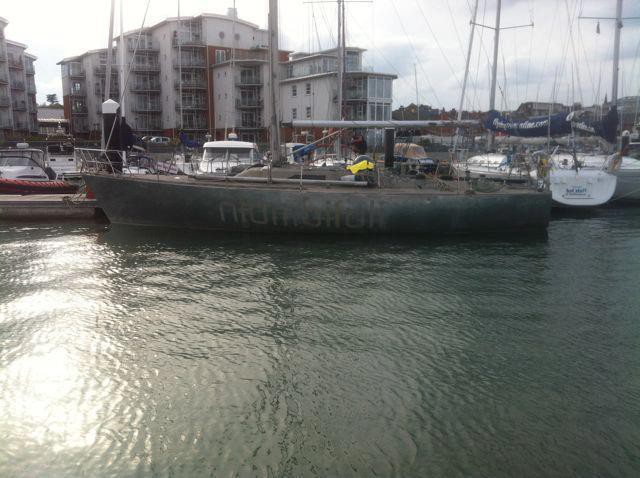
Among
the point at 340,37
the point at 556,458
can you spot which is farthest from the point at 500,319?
the point at 340,37

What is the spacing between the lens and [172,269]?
1235 centimetres

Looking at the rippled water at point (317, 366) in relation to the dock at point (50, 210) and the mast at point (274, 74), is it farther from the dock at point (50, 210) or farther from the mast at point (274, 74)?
the dock at point (50, 210)

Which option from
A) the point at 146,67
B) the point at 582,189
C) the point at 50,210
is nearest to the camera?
the point at 50,210

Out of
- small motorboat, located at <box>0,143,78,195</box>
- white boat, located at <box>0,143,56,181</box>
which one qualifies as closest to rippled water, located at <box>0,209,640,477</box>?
small motorboat, located at <box>0,143,78,195</box>

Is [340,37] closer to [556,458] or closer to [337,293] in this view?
[337,293]

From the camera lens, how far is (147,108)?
6538 centimetres

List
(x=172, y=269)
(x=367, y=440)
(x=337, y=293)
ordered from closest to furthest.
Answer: (x=367, y=440) → (x=337, y=293) → (x=172, y=269)

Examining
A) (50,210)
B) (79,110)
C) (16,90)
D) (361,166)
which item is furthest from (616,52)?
(16,90)

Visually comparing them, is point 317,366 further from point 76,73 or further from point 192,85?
point 76,73

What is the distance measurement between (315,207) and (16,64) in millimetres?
70076

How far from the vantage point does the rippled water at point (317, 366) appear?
536 centimetres

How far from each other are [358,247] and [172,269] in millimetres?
5018

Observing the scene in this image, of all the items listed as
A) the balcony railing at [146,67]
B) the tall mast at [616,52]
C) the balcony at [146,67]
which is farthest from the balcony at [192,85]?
the tall mast at [616,52]

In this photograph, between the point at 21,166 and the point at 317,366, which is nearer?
the point at 317,366
